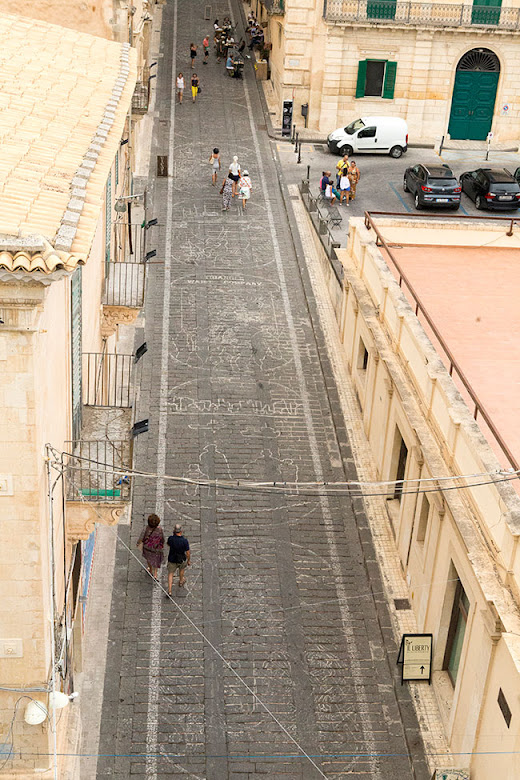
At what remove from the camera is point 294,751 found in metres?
18.4

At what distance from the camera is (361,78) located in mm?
49688

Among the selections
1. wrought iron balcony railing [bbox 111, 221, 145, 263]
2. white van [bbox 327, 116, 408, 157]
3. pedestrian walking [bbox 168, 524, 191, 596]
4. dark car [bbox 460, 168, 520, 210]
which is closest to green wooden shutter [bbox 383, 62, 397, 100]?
white van [bbox 327, 116, 408, 157]

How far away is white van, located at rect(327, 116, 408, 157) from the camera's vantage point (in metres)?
47.2

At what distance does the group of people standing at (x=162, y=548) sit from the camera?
837 inches

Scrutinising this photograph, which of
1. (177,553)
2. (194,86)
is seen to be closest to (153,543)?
(177,553)

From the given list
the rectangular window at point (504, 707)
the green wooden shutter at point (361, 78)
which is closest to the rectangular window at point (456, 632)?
the rectangular window at point (504, 707)

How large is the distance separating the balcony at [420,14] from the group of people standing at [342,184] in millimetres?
A: 8996

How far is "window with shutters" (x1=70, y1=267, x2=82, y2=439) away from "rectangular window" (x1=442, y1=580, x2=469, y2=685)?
22.8 ft

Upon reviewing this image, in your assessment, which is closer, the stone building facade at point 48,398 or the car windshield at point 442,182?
the stone building facade at point 48,398

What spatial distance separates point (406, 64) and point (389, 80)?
98cm

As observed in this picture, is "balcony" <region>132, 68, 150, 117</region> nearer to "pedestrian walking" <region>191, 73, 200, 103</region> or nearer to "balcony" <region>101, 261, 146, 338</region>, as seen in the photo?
"pedestrian walking" <region>191, 73, 200, 103</region>

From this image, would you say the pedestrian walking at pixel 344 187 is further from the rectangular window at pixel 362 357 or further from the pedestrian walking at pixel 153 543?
the pedestrian walking at pixel 153 543

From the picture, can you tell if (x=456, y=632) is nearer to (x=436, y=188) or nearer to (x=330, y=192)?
(x=330, y=192)

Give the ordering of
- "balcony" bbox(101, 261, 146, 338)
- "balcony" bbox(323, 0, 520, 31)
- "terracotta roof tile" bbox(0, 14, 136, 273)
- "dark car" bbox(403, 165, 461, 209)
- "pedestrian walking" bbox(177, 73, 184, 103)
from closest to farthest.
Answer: "terracotta roof tile" bbox(0, 14, 136, 273) → "balcony" bbox(101, 261, 146, 338) → "dark car" bbox(403, 165, 461, 209) → "balcony" bbox(323, 0, 520, 31) → "pedestrian walking" bbox(177, 73, 184, 103)
